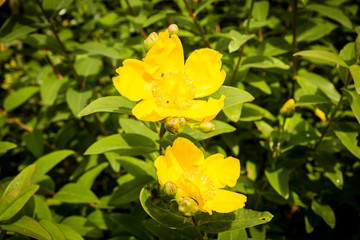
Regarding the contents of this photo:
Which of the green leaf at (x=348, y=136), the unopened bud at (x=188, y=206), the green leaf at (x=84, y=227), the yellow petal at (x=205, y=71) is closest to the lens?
the unopened bud at (x=188, y=206)

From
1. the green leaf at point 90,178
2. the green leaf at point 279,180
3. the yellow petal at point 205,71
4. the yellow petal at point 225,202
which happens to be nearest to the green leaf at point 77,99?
the green leaf at point 90,178

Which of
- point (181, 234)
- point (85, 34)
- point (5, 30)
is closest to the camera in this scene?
point (181, 234)

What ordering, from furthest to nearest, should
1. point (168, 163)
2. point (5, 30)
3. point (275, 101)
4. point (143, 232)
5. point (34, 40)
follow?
point (275, 101)
point (34, 40)
point (5, 30)
point (143, 232)
point (168, 163)

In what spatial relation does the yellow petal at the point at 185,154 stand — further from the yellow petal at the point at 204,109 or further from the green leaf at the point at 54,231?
the green leaf at the point at 54,231

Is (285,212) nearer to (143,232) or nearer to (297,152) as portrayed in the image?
(297,152)

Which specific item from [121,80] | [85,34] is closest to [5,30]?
[85,34]

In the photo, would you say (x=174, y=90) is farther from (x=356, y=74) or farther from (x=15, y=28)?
(x=15, y=28)
